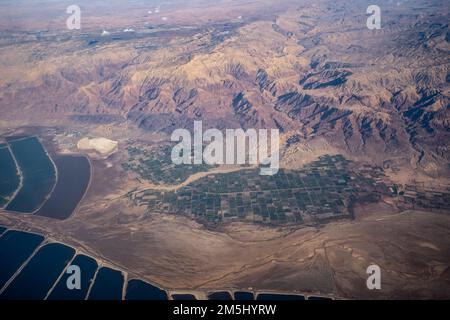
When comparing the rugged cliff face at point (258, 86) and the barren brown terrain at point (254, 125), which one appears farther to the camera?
the rugged cliff face at point (258, 86)

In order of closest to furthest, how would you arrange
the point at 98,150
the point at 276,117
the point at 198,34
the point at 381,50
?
the point at 98,150 → the point at 276,117 → the point at 381,50 → the point at 198,34

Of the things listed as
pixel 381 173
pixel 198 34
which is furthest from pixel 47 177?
pixel 198 34

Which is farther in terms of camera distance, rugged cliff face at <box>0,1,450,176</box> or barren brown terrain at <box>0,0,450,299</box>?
rugged cliff face at <box>0,1,450,176</box>

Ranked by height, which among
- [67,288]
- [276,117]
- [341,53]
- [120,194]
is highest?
[341,53]

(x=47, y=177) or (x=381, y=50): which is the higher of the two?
(x=381, y=50)

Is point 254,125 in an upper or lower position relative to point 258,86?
lower

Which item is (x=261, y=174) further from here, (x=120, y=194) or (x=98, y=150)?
(x=98, y=150)

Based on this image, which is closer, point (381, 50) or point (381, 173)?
point (381, 173)

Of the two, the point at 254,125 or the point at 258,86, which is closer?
the point at 254,125
